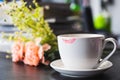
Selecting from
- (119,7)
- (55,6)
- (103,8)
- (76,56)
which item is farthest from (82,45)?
(103,8)

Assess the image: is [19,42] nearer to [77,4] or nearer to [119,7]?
[119,7]

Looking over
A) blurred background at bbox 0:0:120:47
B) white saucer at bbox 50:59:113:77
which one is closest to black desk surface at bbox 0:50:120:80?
white saucer at bbox 50:59:113:77

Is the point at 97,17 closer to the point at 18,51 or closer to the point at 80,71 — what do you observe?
the point at 18,51

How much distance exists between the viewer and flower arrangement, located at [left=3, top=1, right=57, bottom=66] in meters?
0.79

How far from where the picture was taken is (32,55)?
790 millimetres

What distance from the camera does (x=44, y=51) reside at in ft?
2.65

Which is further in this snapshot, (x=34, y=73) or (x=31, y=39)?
(x=31, y=39)

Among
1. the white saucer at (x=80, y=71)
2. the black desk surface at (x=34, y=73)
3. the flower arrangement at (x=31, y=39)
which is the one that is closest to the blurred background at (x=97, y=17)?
the flower arrangement at (x=31, y=39)

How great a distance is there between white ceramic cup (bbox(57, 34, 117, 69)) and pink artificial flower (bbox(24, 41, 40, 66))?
5.5 inches

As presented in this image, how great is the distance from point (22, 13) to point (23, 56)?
135mm

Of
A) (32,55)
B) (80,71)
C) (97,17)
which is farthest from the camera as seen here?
(97,17)

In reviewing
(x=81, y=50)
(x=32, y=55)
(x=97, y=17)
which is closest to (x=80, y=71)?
(x=81, y=50)

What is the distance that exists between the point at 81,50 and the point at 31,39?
0.91 ft

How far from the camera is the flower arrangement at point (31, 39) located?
0.79 m
